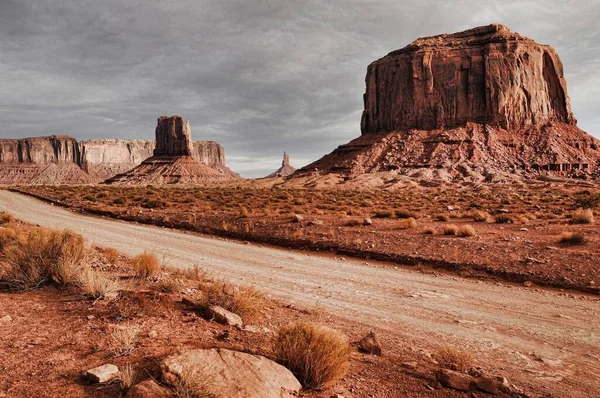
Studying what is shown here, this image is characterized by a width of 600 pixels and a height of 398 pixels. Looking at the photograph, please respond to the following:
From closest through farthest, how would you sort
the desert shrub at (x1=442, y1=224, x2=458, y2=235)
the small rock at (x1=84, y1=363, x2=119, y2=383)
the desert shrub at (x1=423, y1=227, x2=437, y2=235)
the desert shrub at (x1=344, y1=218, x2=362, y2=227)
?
the small rock at (x1=84, y1=363, x2=119, y2=383) → the desert shrub at (x1=442, y1=224, x2=458, y2=235) → the desert shrub at (x1=423, y1=227, x2=437, y2=235) → the desert shrub at (x1=344, y1=218, x2=362, y2=227)

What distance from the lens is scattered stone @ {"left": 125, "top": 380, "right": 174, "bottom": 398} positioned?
9.71 feet

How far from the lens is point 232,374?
3.31 meters

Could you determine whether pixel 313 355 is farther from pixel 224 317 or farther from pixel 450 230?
pixel 450 230

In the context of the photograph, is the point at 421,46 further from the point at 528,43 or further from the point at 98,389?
the point at 98,389

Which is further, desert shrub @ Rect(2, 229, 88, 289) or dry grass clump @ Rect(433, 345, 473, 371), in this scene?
desert shrub @ Rect(2, 229, 88, 289)

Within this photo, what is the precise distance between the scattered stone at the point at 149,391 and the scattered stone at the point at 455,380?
3041mm

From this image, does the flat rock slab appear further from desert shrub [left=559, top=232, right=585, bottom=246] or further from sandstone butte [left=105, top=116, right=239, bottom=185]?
sandstone butte [left=105, top=116, right=239, bottom=185]

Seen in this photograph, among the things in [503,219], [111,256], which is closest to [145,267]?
[111,256]

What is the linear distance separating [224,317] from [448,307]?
192 inches

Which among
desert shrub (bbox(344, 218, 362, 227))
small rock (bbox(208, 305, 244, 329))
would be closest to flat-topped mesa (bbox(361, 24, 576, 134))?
desert shrub (bbox(344, 218, 362, 227))

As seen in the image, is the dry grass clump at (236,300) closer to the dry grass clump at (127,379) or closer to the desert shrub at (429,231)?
the dry grass clump at (127,379)

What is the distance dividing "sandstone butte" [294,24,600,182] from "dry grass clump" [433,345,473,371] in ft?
229

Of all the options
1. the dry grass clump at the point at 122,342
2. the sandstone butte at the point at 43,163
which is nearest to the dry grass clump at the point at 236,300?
the dry grass clump at the point at 122,342

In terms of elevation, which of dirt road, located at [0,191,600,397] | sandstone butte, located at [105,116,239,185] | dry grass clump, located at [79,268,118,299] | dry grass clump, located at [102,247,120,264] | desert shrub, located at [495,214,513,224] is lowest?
dirt road, located at [0,191,600,397]
